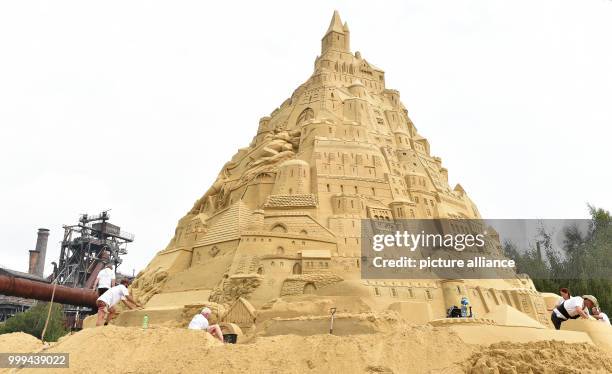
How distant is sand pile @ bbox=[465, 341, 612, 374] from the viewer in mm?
12266

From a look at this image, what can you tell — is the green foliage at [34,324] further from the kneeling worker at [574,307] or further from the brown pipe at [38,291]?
the kneeling worker at [574,307]

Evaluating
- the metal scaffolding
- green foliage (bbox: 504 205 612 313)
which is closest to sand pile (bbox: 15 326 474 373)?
green foliage (bbox: 504 205 612 313)

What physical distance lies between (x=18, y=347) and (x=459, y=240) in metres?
30.4

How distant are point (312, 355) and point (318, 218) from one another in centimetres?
2117

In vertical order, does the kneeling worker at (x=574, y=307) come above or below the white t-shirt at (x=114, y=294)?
below

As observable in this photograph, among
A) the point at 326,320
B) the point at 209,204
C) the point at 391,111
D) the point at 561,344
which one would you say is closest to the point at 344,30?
the point at 391,111

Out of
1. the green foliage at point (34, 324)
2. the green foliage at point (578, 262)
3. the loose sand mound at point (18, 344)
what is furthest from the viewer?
the green foliage at point (34, 324)

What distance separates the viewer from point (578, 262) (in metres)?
42.6

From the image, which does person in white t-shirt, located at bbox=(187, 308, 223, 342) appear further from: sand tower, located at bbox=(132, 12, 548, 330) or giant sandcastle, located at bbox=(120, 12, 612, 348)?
sand tower, located at bbox=(132, 12, 548, 330)

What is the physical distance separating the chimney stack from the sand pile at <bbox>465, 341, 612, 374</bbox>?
222ft

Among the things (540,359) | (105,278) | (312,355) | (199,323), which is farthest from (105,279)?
(540,359)

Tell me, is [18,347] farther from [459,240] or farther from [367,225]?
[459,240]

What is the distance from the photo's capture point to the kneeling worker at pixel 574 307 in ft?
42.0

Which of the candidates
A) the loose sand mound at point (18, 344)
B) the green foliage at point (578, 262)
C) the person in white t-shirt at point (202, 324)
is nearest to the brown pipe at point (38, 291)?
the loose sand mound at point (18, 344)
